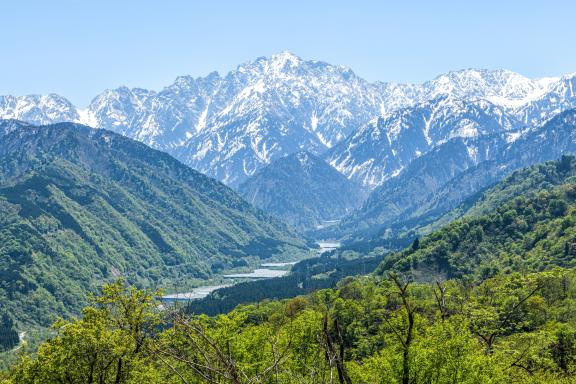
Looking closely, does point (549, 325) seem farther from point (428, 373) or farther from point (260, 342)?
point (428, 373)

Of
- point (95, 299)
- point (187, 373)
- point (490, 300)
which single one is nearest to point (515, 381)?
point (187, 373)

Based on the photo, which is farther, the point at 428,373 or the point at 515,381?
the point at 515,381

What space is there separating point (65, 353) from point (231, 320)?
42135mm

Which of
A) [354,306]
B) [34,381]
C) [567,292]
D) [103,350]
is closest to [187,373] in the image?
[103,350]

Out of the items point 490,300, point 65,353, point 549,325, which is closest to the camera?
point 65,353

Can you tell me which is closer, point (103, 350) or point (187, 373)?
point (103, 350)

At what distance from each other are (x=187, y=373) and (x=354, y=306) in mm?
102421

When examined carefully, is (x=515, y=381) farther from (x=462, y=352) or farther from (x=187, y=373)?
(x=187, y=373)

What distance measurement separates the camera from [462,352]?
220 feet

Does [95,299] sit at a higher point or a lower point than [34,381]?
higher

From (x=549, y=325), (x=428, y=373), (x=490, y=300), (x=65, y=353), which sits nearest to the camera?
(x=428, y=373)

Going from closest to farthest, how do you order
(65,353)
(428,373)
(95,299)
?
1. (428,373)
2. (65,353)
3. (95,299)

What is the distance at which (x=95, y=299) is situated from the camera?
77938 mm

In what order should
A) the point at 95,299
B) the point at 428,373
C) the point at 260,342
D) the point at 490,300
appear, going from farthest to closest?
1. the point at 490,300
2. the point at 260,342
3. the point at 95,299
4. the point at 428,373
